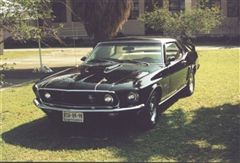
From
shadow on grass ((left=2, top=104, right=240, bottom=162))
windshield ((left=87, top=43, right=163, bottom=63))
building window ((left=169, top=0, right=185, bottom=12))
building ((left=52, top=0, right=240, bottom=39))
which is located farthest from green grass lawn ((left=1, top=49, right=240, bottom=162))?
building window ((left=169, top=0, right=185, bottom=12))

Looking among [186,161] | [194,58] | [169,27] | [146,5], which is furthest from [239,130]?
[146,5]

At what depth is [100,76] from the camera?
7.64 m

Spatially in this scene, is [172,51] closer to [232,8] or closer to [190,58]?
[190,58]

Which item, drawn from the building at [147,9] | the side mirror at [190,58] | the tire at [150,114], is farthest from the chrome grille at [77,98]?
the building at [147,9]

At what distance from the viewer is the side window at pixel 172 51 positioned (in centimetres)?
909

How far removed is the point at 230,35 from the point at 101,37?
17.6 m

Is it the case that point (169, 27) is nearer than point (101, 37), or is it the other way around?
point (101, 37)

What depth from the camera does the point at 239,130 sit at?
7684mm

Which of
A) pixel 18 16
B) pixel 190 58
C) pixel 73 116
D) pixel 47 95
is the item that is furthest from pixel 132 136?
pixel 190 58

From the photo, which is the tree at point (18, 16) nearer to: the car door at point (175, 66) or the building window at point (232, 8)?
the car door at point (175, 66)

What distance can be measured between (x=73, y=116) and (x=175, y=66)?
275cm

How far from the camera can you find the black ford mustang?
714 cm

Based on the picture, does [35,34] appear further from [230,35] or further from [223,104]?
[230,35]

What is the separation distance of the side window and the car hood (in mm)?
763
